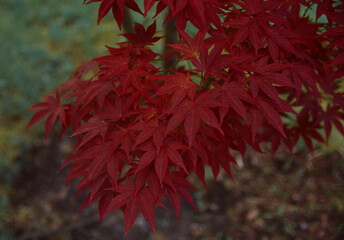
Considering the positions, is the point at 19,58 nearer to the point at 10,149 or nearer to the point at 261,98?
the point at 10,149

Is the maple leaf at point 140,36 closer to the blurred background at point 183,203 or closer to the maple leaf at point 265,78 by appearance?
the maple leaf at point 265,78

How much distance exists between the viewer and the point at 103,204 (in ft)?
3.77

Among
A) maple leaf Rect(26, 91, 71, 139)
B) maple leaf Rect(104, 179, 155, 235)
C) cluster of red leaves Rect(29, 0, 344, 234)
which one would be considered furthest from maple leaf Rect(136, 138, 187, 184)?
maple leaf Rect(26, 91, 71, 139)

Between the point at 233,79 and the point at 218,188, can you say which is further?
the point at 218,188

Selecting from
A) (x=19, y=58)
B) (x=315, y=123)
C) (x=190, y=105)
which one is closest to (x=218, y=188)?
(x=315, y=123)

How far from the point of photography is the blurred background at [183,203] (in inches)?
92.7

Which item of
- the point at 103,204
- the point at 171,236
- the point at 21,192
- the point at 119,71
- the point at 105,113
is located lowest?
the point at 171,236

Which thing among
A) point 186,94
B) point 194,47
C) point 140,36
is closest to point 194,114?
point 186,94

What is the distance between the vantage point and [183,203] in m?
2.54

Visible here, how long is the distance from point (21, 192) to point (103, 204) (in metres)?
1.79

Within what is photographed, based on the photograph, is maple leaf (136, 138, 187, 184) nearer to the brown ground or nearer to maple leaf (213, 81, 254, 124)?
maple leaf (213, 81, 254, 124)

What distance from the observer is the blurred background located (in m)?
2.36

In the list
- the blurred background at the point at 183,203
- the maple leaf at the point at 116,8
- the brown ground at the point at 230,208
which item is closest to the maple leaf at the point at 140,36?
the maple leaf at the point at 116,8

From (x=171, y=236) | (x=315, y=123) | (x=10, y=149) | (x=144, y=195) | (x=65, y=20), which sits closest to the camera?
(x=144, y=195)
